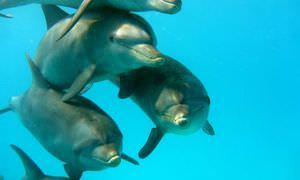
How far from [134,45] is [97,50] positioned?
21.4 inches

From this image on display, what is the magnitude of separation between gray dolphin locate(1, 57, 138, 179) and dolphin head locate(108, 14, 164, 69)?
68 centimetres

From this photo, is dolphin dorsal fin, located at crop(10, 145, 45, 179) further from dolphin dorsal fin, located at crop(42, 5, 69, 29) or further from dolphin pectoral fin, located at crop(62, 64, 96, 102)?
dolphin dorsal fin, located at crop(42, 5, 69, 29)

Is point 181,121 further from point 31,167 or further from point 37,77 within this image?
point 31,167

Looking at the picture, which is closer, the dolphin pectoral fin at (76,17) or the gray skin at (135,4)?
the gray skin at (135,4)

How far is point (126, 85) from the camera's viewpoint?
436 centimetres

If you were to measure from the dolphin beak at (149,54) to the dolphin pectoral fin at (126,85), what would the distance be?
58 cm

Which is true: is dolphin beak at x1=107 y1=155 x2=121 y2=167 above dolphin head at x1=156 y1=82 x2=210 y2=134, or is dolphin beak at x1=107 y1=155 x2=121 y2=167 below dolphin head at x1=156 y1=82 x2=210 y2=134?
below

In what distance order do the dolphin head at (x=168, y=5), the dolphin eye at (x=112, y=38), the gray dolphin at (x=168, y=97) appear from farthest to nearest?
the dolphin eye at (x=112, y=38) → the gray dolphin at (x=168, y=97) → the dolphin head at (x=168, y=5)

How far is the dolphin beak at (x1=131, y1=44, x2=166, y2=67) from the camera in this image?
3.69m

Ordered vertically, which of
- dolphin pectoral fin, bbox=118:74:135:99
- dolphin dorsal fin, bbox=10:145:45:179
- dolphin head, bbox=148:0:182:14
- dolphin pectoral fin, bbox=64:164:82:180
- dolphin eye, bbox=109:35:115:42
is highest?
dolphin head, bbox=148:0:182:14

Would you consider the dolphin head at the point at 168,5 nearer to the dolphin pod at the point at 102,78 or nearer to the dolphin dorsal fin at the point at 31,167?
the dolphin pod at the point at 102,78

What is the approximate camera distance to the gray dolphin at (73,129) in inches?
155

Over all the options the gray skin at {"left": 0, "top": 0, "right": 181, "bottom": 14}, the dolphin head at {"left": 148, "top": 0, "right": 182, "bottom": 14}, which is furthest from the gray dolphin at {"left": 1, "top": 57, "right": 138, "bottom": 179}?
the dolphin head at {"left": 148, "top": 0, "right": 182, "bottom": 14}

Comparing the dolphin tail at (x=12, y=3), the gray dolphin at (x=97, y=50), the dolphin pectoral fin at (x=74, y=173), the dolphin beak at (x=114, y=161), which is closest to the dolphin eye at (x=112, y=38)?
the gray dolphin at (x=97, y=50)
